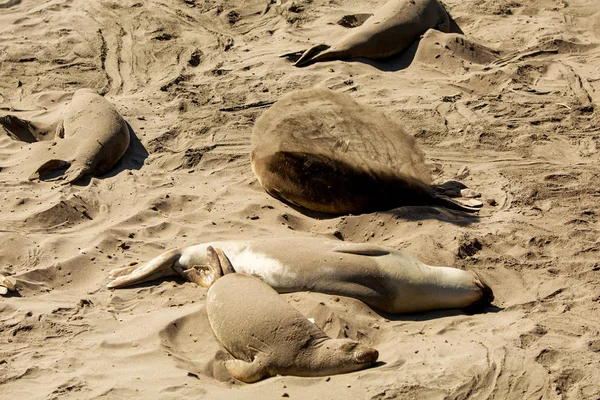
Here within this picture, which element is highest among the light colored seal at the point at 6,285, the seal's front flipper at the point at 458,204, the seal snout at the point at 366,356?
the seal snout at the point at 366,356

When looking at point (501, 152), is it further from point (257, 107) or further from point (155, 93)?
point (155, 93)

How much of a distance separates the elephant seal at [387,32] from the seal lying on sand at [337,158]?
2019mm

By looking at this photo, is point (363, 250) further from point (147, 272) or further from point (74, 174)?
point (74, 174)

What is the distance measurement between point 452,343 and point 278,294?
98 centimetres

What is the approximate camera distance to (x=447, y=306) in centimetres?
524

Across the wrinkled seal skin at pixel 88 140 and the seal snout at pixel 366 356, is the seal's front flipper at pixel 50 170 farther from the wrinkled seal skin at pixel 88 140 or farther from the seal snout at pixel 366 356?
the seal snout at pixel 366 356

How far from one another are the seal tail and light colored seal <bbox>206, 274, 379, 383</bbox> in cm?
70

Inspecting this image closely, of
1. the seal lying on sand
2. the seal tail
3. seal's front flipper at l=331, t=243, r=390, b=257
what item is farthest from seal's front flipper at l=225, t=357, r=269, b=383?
the seal lying on sand

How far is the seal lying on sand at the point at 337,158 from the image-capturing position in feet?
21.2

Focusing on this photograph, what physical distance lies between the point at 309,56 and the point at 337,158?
241 centimetres

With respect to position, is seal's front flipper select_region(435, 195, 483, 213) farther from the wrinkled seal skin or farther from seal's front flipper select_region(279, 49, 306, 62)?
seal's front flipper select_region(279, 49, 306, 62)

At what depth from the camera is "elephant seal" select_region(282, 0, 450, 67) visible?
8750mm

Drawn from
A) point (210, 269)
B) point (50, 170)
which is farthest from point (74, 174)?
point (210, 269)

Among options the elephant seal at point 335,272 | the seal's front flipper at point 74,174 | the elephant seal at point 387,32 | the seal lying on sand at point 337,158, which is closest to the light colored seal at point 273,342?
the elephant seal at point 335,272
